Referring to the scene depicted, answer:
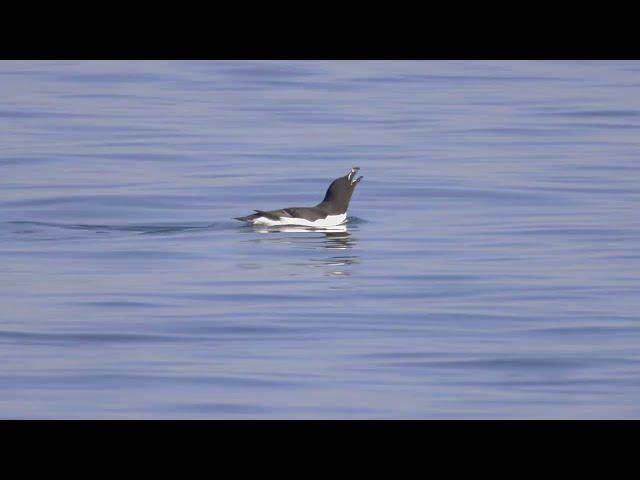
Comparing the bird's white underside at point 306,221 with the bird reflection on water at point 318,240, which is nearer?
the bird reflection on water at point 318,240

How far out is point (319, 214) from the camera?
18938mm

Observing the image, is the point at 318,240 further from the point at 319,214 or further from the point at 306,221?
the point at 319,214

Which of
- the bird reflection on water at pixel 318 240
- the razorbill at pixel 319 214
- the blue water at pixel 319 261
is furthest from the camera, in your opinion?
the razorbill at pixel 319 214

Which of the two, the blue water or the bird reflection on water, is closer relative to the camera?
the blue water

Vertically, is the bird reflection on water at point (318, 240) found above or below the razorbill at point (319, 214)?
below

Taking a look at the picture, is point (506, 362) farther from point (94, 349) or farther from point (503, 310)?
point (94, 349)

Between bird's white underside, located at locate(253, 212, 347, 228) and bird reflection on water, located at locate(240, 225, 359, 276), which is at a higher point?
bird's white underside, located at locate(253, 212, 347, 228)

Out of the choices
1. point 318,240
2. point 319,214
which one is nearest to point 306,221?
point 319,214

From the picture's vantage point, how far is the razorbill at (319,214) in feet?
60.5

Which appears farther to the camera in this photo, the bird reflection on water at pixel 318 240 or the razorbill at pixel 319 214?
the razorbill at pixel 319 214

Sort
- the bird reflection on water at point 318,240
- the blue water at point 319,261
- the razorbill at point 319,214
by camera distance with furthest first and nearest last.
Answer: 1. the razorbill at point 319,214
2. the bird reflection on water at point 318,240
3. the blue water at point 319,261

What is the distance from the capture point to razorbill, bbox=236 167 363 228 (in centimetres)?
1845

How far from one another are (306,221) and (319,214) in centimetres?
26

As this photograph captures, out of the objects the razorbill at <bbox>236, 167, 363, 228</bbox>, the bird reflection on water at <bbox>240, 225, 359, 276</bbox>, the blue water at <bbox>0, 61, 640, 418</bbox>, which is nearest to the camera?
the blue water at <bbox>0, 61, 640, 418</bbox>
